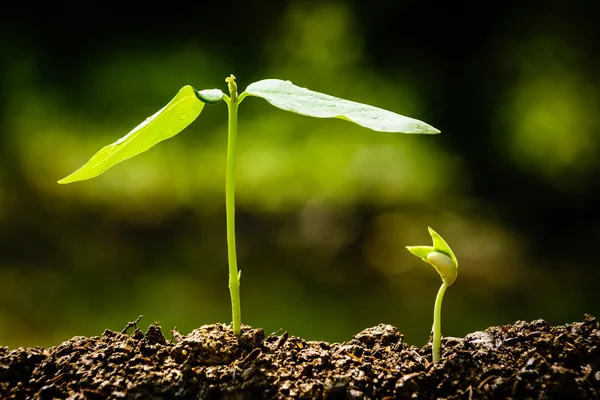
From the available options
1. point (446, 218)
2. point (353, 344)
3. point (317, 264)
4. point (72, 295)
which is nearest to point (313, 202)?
point (317, 264)

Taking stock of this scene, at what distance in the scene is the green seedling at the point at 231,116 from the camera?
1.64ft

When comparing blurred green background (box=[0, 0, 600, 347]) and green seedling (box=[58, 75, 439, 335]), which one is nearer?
green seedling (box=[58, 75, 439, 335])

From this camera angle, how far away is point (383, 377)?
0.53 m

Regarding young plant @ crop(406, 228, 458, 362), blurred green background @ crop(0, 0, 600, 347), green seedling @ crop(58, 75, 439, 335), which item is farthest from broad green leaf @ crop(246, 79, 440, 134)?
blurred green background @ crop(0, 0, 600, 347)

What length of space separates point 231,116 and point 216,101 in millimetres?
50

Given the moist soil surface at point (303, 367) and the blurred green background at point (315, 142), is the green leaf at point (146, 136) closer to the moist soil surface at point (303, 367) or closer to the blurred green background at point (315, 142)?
the moist soil surface at point (303, 367)

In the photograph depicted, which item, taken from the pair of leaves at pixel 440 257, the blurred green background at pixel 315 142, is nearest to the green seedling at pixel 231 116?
the pair of leaves at pixel 440 257

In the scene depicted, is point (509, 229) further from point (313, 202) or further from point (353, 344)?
point (353, 344)

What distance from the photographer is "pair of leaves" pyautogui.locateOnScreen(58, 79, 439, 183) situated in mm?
495

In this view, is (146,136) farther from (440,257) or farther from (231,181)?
(440,257)

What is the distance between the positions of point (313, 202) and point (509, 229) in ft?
2.53

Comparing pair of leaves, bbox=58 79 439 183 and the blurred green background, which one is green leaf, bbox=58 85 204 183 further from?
the blurred green background

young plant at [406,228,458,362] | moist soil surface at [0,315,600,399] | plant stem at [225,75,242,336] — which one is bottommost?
moist soil surface at [0,315,600,399]

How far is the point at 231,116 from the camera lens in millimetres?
560
